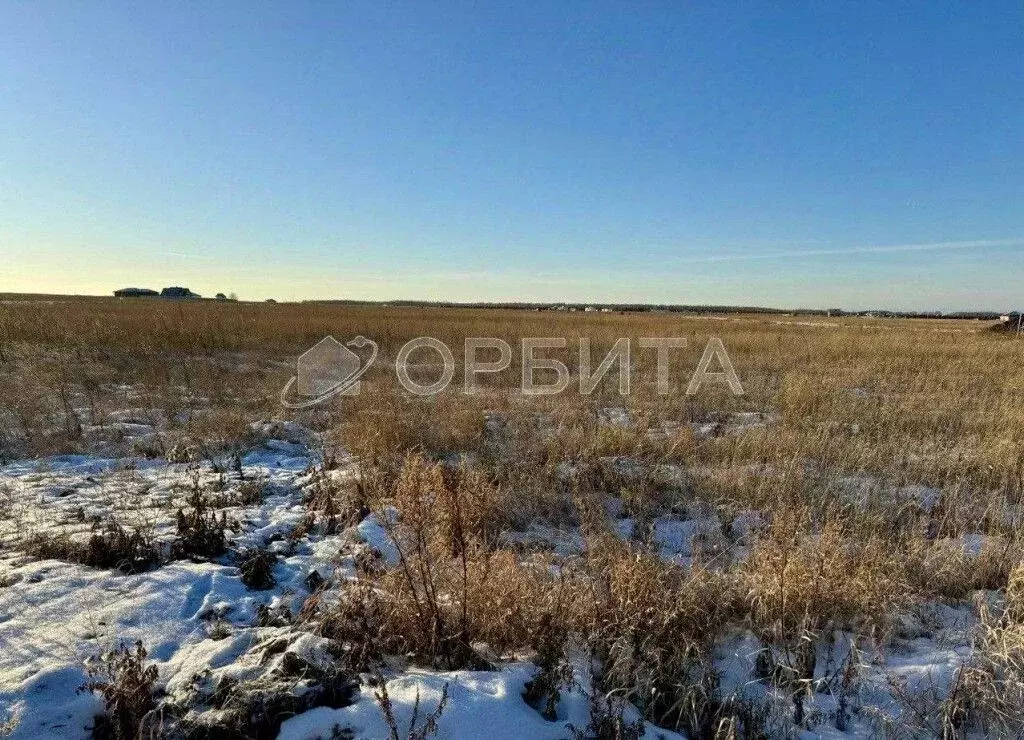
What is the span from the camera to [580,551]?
12.9 feet

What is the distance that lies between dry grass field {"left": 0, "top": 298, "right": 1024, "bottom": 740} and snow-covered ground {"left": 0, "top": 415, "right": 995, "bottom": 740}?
0.07ft

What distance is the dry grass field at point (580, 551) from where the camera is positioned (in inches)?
93.5

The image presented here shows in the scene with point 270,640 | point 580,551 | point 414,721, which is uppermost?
point 414,721

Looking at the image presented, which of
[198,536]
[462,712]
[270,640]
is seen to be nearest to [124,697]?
[270,640]

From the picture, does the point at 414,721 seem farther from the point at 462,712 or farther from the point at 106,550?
the point at 106,550

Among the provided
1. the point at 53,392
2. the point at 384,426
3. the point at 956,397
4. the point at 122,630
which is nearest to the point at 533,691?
the point at 122,630

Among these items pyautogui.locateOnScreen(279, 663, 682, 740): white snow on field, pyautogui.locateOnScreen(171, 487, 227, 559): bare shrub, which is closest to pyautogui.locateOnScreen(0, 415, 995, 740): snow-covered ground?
pyautogui.locateOnScreen(279, 663, 682, 740): white snow on field

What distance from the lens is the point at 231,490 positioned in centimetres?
498

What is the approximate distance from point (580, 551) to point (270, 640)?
2.18 m

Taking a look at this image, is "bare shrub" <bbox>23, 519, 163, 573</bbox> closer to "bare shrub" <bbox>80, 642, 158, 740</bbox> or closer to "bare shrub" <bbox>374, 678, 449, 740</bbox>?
"bare shrub" <bbox>80, 642, 158, 740</bbox>

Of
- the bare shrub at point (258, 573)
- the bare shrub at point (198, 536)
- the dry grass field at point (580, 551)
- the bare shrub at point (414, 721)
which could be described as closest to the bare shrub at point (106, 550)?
the dry grass field at point (580, 551)

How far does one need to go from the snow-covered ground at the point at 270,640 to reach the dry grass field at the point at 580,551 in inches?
0.9

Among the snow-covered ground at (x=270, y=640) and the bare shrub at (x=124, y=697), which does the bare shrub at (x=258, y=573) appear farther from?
the bare shrub at (x=124, y=697)

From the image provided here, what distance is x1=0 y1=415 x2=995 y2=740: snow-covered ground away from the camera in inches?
87.7
